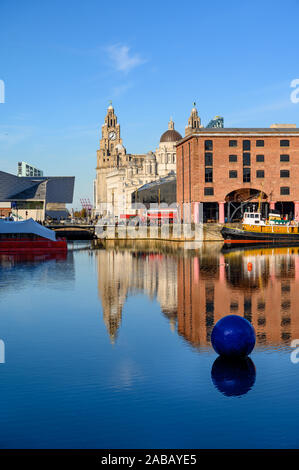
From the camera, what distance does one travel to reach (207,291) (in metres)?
35.1

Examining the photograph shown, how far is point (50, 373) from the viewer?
57.2 ft

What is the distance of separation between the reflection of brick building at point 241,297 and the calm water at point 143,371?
12 centimetres

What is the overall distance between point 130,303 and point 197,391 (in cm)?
1565

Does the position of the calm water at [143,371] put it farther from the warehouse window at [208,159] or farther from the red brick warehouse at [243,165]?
the warehouse window at [208,159]

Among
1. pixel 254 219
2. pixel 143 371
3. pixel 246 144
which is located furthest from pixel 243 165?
pixel 143 371

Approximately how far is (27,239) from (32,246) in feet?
6.39

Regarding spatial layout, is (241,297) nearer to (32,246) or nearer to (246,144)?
(32,246)

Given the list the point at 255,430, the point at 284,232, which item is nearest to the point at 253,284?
the point at 255,430

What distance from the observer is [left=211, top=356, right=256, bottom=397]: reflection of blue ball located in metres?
15.7

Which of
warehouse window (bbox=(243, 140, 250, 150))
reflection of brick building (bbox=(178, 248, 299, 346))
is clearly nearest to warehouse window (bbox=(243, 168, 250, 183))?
warehouse window (bbox=(243, 140, 250, 150))

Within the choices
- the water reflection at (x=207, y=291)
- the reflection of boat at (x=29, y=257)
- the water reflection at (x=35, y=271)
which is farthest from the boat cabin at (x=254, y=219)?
the water reflection at (x=35, y=271)

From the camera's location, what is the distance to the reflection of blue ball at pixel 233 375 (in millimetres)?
15709

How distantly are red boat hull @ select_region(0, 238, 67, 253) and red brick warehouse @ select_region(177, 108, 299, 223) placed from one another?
34.0 metres
